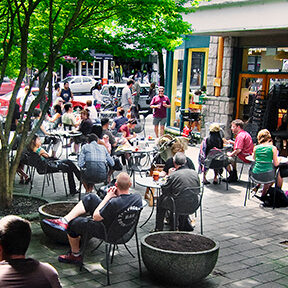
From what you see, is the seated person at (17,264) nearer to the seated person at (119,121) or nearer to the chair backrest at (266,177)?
the chair backrest at (266,177)

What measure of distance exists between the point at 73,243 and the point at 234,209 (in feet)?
13.1

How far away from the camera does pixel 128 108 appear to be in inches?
732

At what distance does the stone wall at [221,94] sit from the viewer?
15922mm

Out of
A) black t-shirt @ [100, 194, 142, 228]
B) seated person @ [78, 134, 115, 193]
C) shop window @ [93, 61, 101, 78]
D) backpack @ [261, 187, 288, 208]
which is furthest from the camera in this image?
shop window @ [93, 61, 101, 78]

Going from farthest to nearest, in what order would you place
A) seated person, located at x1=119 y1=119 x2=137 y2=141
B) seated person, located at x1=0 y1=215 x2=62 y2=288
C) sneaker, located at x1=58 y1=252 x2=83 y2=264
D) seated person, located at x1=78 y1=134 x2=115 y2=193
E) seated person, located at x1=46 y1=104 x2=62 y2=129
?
seated person, located at x1=46 y1=104 x2=62 y2=129, seated person, located at x1=119 y1=119 x2=137 y2=141, seated person, located at x1=78 y1=134 x2=115 y2=193, sneaker, located at x1=58 y1=252 x2=83 y2=264, seated person, located at x1=0 y1=215 x2=62 y2=288

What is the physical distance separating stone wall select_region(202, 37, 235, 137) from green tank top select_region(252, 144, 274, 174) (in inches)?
248

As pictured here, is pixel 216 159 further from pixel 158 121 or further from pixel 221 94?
pixel 158 121

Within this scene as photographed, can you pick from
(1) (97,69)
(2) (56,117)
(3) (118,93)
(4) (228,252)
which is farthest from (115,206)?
(1) (97,69)

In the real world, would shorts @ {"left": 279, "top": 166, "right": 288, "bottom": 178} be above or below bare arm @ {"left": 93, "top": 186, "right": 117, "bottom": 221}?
below

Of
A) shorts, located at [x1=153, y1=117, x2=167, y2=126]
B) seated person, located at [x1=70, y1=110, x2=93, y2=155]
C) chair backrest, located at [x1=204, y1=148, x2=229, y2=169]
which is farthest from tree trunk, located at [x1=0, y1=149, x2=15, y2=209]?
shorts, located at [x1=153, y1=117, x2=167, y2=126]

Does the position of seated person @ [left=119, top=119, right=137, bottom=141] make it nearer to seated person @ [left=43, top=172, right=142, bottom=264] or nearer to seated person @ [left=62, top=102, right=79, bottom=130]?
seated person @ [left=62, top=102, right=79, bottom=130]

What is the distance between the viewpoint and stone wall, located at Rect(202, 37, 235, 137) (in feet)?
52.2

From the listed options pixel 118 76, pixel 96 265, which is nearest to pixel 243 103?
pixel 96 265

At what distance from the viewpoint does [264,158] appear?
970cm
